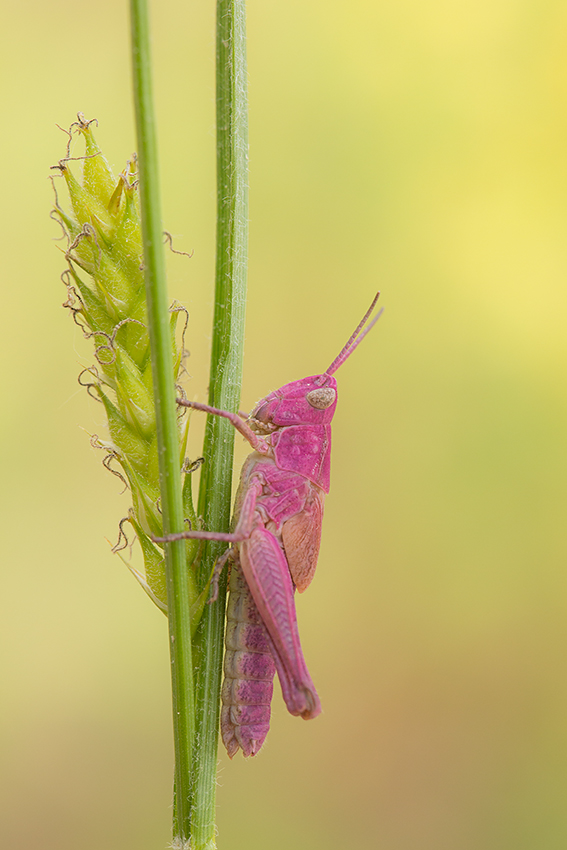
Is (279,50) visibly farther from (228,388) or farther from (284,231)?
(228,388)

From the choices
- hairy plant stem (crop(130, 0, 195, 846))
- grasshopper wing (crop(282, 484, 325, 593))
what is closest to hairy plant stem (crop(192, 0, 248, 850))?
hairy plant stem (crop(130, 0, 195, 846))

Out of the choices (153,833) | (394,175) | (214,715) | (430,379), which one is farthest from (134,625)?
(394,175)

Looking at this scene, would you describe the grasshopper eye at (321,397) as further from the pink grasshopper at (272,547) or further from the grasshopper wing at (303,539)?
the grasshopper wing at (303,539)

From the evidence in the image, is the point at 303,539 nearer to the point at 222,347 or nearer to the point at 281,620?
the point at 281,620

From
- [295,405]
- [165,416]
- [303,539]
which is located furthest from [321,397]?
[165,416]

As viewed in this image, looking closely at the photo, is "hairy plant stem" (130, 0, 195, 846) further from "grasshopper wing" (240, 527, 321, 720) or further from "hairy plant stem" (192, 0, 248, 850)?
"grasshopper wing" (240, 527, 321, 720)

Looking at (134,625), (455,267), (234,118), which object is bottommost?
(134,625)

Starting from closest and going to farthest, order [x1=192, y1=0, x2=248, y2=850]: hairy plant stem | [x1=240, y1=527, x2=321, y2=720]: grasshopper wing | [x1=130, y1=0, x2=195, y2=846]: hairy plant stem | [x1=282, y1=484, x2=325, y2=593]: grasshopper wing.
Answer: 1. [x1=130, y1=0, x2=195, y2=846]: hairy plant stem
2. [x1=192, y1=0, x2=248, y2=850]: hairy plant stem
3. [x1=240, y1=527, x2=321, y2=720]: grasshopper wing
4. [x1=282, y1=484, x2=325, y2=593]: grasshopper wing
